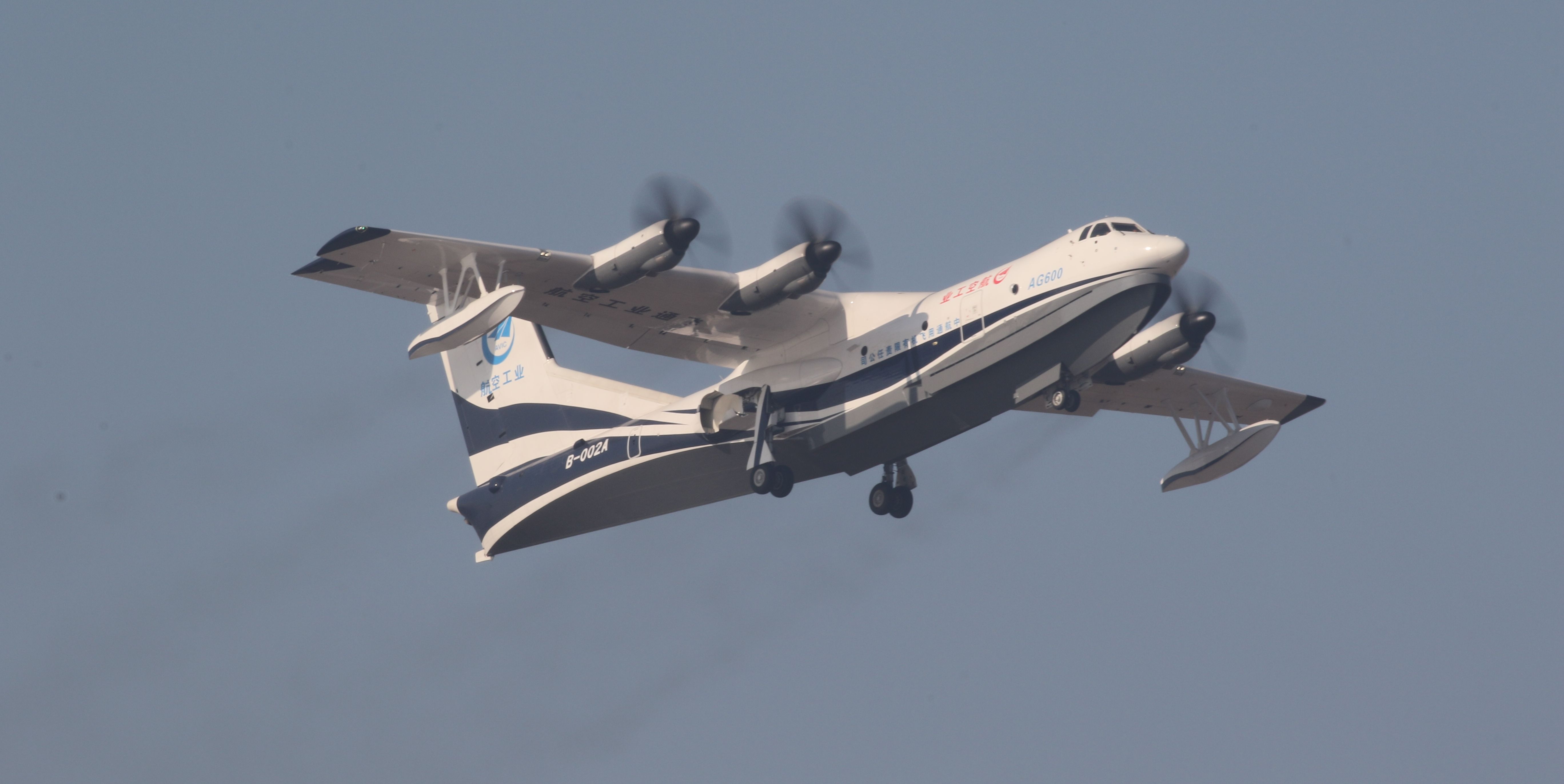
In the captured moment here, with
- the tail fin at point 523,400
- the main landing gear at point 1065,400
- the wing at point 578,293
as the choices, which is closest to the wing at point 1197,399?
the main landing gear at point 1065,400

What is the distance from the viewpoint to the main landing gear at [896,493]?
2298cm

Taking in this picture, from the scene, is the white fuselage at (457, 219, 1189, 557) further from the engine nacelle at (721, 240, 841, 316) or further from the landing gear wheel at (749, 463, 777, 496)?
the engine nacelle at (721, 240, 841, 316)

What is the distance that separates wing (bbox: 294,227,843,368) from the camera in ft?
66.1

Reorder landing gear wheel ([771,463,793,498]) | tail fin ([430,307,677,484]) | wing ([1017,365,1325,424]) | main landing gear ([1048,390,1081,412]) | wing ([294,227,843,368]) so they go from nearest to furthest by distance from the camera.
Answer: main landing gear ([1048,390,1081,412]) → wing ([294,227,843,368]) → landing gear wheel ([771,463,793,498]) → tail fin ([430,307,677,484]) → wing ([1017,365,1325,424])

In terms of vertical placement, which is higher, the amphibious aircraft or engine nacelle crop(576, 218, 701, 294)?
engine nacelle crop(576, 218, 701, 294)

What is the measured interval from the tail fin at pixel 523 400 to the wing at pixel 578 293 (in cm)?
104

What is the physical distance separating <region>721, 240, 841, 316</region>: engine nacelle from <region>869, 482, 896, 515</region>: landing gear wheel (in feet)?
11.4

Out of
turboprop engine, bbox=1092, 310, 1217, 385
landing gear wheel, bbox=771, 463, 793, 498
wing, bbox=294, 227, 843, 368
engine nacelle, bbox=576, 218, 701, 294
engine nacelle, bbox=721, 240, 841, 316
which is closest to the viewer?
engine nacelle, bbox=576, 218, 701, 294

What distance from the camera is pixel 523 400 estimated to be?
83.1 ft

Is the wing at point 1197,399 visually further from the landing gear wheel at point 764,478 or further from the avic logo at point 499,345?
the avic logo at point 499,345

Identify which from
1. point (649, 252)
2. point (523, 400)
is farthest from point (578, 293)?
point (523, 400)

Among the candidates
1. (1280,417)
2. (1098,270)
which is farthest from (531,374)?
(1280,417)

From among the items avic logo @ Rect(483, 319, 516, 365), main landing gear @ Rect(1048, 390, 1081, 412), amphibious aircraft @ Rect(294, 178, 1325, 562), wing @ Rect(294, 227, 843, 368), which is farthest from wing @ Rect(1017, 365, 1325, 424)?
avic logo @ Rect(483, 319, 516, 365)

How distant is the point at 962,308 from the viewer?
2064cm
